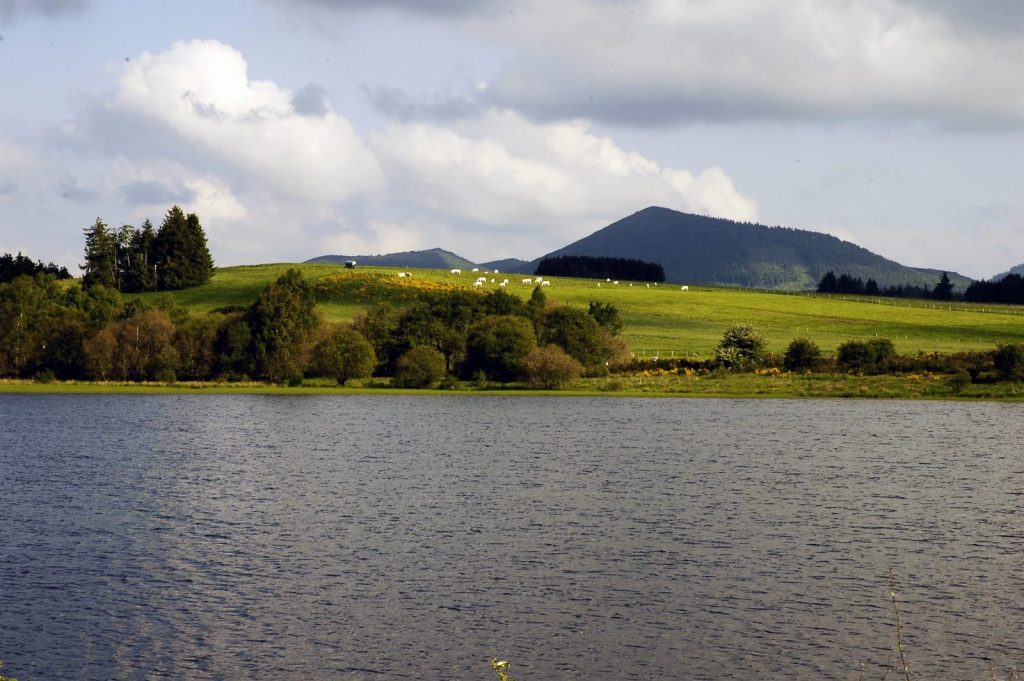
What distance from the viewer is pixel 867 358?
129875 millimetres

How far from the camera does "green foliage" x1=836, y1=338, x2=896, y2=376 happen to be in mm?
128500

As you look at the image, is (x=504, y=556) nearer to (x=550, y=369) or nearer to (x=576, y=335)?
(x=550, y=369)

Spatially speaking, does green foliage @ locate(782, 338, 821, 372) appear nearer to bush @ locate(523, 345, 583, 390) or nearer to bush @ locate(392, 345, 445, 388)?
bush @ locate(523, 345, 583, 390)

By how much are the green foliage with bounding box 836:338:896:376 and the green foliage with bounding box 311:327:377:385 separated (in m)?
56.5

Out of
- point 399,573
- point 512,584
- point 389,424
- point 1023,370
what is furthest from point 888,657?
point 1023,370

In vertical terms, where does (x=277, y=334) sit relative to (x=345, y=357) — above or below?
above

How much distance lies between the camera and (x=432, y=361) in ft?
420

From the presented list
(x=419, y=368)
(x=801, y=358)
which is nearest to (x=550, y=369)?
(x=419, y=368)

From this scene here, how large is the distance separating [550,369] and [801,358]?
31307mm

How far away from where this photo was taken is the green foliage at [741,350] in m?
132

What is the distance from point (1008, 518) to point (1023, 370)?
78.0 metres

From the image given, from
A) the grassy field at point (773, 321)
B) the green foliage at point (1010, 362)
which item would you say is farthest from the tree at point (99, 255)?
the green foliage at point (1010, 362)

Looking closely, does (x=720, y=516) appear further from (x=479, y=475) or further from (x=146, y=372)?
(x=146, y=372)

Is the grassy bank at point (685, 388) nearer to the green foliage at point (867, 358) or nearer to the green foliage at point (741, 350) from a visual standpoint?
the green foliage at point (867, 358)
